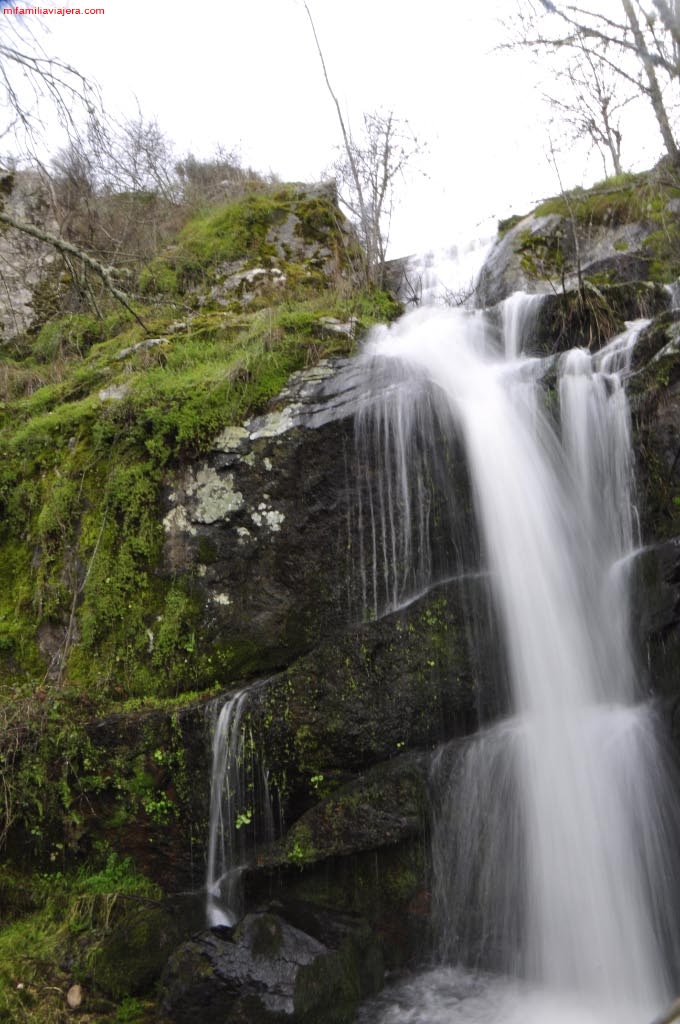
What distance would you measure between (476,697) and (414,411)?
236cm

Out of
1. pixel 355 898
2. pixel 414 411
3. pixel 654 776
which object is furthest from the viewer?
pixel 414 411

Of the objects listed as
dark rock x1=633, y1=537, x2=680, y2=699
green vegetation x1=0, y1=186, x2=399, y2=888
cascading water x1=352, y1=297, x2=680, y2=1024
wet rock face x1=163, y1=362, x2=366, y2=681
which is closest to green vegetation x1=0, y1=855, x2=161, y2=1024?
green vegetation x1=0, y1=186, x2=399, y2=888

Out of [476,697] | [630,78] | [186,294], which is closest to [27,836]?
[476,697]

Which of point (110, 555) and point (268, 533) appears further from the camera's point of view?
point (110, 555)

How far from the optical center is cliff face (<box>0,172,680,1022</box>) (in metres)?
4.42

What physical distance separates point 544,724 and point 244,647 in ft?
7.36

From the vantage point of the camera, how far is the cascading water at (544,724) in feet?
13.1

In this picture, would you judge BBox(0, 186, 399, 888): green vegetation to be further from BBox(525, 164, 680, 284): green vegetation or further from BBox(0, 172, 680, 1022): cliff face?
BBox(525, 164, 680, 284): green vegetation

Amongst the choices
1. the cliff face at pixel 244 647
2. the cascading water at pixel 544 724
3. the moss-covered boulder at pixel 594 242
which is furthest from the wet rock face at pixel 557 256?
the cascading water at pixel 544 724

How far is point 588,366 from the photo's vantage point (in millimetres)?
6301

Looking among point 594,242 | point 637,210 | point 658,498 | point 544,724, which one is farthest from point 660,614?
point 637,210

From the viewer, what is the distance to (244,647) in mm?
5363

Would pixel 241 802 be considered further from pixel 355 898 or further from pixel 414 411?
pixel 414 411

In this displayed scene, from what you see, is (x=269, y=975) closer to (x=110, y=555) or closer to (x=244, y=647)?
(x=244, y=647)
